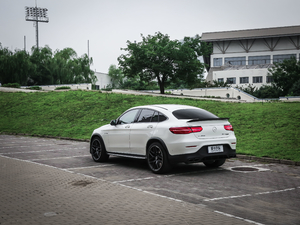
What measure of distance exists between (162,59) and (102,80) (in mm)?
62710

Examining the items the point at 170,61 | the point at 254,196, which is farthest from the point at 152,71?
the point at 254,196

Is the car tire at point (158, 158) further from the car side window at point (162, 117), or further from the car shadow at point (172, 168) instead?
the car side window at point (162, 117)

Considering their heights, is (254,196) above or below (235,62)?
below

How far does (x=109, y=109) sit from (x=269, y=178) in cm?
1938

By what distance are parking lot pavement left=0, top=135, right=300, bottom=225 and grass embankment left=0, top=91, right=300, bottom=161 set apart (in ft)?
8.83

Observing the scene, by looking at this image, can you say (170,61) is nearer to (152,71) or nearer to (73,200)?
(152,71)

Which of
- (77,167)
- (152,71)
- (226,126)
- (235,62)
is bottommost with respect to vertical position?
(77,167)

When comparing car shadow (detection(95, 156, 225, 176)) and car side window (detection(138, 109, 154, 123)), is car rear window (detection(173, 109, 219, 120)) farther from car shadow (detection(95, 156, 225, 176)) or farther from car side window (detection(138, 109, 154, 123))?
car shadow (detection(95, 156, 225, 176))

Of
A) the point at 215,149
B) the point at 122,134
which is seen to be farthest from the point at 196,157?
the point at 122,134

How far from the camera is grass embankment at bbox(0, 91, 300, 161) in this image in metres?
12.6

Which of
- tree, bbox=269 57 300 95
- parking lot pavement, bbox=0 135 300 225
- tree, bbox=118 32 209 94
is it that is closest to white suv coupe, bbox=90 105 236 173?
parking lot pavement, bbox=0 135 300 225

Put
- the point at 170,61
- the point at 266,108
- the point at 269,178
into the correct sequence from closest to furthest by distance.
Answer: the point at 269,178, the point at 266,108, the point at 170,61

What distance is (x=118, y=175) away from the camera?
8492 mm

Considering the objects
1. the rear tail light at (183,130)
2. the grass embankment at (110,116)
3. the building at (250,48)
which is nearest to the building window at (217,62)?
the building at (250,48)
